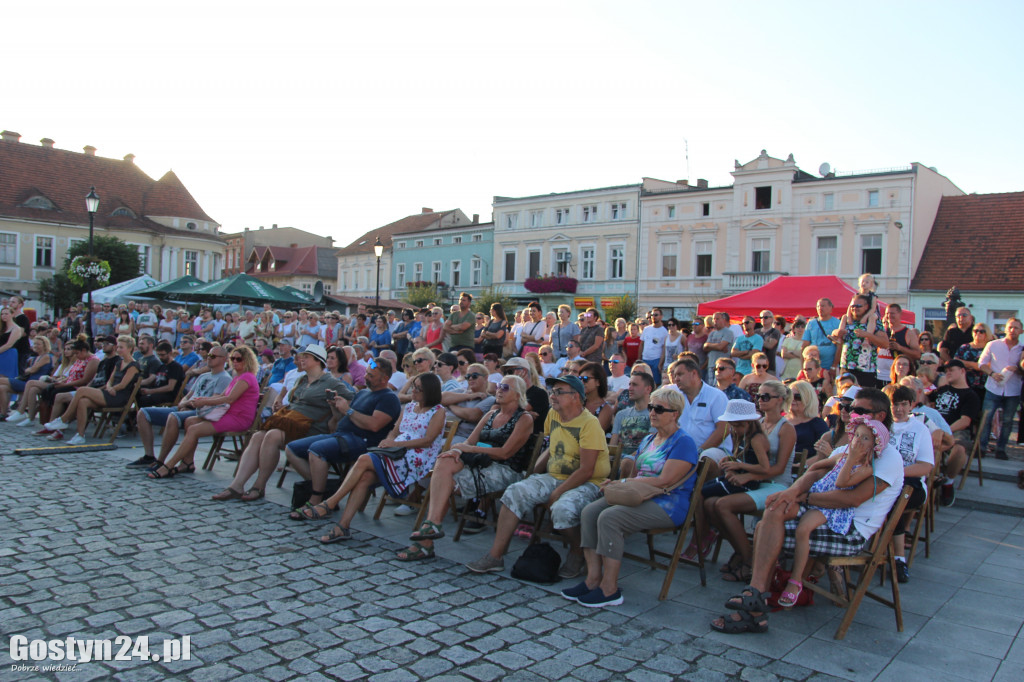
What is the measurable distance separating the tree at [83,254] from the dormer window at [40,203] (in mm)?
3905

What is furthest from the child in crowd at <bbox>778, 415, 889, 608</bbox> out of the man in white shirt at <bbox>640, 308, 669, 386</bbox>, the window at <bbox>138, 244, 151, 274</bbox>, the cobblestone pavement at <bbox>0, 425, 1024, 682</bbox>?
the window at <bbox>138, 244, 151, 274</bbox>

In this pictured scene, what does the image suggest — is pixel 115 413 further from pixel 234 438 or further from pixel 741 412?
pixel 741 412

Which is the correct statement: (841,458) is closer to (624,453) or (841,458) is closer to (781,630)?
(781,630)

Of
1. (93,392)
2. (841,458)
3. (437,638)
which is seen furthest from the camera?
(93,392)

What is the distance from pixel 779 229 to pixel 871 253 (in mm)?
4129

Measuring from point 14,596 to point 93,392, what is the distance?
6.24 m

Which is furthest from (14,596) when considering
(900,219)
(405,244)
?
(405,244)

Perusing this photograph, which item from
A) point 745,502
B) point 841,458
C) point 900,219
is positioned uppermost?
point 900,219

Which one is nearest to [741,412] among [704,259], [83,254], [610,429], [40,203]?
[610,429]

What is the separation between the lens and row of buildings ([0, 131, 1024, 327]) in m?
30.0

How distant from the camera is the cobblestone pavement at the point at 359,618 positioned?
370 centimetres

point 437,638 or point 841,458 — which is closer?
point 437,638

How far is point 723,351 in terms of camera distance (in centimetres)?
1098

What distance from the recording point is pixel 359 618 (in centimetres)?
427
